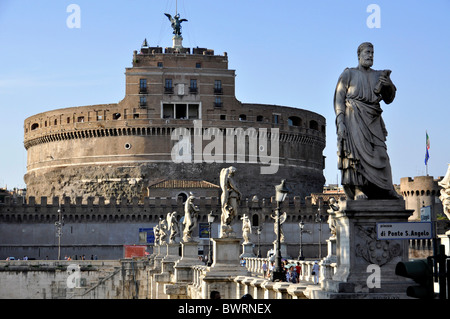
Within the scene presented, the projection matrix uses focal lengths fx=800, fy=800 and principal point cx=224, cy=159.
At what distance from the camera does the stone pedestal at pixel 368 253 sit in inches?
330

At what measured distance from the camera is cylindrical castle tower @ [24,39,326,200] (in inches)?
3263

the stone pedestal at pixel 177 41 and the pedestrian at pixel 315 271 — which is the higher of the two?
the stone pedestal at pixel 177 41

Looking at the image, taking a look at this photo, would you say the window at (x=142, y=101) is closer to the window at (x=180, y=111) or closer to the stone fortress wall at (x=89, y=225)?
the window at (x=180, y=111)

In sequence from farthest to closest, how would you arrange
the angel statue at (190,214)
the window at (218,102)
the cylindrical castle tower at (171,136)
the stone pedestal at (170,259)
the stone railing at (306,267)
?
the window at (218,102)
the cylindrical castle tower at (171,136)
the stone pedestal at (170,259)
the angel statue at (190,214)
the stone railing at (306,267)

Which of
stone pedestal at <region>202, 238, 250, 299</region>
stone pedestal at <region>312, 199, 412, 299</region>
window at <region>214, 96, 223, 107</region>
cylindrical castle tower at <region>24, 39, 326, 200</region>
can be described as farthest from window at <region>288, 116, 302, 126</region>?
stone pedestal at <region>312, 199, 412, 299</region>

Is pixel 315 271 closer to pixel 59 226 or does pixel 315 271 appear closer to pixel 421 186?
pixel 59 226

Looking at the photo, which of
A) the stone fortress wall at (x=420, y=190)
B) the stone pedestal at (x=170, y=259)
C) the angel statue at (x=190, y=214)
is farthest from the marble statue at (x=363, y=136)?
the stone fortress wall at (x=420, y=190)

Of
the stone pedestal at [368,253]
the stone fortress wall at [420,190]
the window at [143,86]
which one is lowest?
the stone pedestal at [368,253]

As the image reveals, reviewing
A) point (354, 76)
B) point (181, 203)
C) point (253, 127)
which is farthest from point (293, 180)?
point (354, 76)

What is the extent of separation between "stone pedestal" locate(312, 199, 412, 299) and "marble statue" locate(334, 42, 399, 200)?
235 mm

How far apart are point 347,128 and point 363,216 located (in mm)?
1019

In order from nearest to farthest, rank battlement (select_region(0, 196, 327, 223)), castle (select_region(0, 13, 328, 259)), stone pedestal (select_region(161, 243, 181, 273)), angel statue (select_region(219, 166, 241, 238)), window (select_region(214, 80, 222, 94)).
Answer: angel statue (select_region(219, 166, 241, 238))
stone pedestal (select_region(161, 243, 181, 273))
battlement (select_region(0, 196, 327, 223))
castle (select_region(0, 13, 328, 259))
window (select_region(214, 80, 222, 94))

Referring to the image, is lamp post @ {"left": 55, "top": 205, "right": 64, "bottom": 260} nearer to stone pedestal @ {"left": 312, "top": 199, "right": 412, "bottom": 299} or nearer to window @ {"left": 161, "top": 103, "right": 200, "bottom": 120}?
window @ {"left": 161, "top": 103, "right": 200, "bottom": 120}
